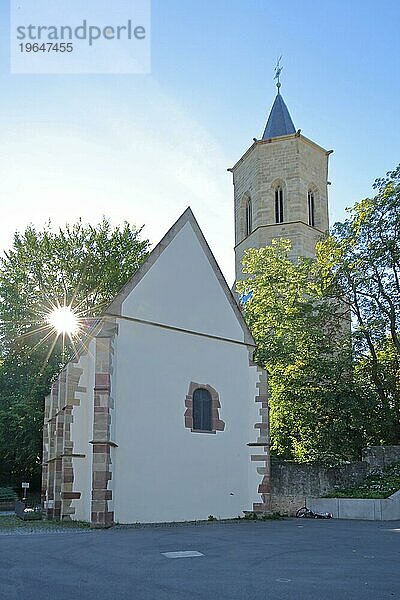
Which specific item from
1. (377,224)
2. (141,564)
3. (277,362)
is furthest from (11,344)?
(141,564)

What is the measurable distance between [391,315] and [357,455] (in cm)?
572

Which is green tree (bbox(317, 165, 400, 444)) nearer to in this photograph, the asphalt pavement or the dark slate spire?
the asphalt pavement

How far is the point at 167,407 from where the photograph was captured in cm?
1958

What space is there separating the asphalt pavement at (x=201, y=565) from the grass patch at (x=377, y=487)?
5.56 metres

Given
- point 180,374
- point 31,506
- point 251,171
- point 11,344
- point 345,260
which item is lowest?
point 31,506

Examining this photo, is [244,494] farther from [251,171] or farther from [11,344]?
[251,171]

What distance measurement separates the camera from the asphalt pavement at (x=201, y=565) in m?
7.42

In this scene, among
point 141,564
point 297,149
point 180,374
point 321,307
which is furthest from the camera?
point 297,149

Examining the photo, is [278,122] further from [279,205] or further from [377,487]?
[377,487]

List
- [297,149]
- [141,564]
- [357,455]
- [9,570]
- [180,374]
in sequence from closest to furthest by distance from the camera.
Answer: [9,570]
[141,564]
[180,374]
[357,455]
[297,149]

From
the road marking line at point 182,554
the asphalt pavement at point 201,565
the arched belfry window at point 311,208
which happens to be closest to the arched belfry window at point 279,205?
the arched belfry window at point 311,208

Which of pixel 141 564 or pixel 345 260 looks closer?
pixel 141 564

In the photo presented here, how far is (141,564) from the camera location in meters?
9.56

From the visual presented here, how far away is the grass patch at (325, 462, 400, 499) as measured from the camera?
20594 mm
